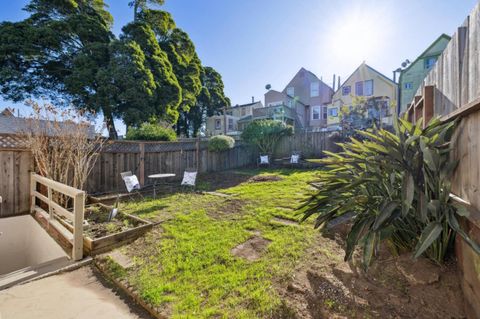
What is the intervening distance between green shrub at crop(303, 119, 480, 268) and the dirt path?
2.08 m

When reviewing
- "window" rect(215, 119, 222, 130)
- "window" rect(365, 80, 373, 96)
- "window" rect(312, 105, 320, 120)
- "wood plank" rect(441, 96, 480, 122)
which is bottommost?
"wood plank" rect(441, 96, 480, 122)

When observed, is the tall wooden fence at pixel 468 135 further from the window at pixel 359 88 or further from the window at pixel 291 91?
the window at pixel 291 91

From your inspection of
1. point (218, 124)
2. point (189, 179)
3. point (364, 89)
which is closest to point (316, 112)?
point (364, 89)

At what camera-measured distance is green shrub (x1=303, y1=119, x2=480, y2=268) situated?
1.51m

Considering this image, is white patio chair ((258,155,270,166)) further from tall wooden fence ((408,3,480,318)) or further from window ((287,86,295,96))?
window ((287,86,295,96))

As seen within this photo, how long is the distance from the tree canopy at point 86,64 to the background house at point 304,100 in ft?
39.3

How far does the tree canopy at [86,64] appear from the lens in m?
11.3

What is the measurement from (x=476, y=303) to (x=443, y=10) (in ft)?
16.7

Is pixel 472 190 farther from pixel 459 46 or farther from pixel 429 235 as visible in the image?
pixel 459 46

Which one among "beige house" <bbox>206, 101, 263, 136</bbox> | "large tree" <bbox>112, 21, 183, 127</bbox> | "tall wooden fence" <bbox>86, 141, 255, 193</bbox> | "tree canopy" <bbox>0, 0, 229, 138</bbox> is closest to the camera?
"tall wooden fence" <bbox>86, 141, 255, 193</bbox>

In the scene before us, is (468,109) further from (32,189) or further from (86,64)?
(86,64)

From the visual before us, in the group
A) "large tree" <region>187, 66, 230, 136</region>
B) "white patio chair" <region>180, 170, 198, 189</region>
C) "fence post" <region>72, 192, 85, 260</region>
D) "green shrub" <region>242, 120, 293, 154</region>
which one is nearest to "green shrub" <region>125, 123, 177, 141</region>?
"white patio chair" <region>180, 170, 198, 189</region>

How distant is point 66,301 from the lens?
2096 millimetres

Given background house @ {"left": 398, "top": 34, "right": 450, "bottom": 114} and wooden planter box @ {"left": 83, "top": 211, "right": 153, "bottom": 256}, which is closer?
wooden planter box @ {"left": 83, "top": 211, "right": 153, "bottom": 256}
